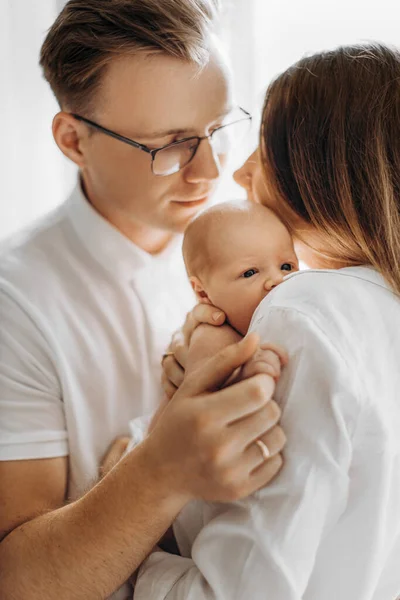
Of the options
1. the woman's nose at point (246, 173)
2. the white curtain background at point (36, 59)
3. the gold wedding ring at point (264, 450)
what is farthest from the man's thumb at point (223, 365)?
the white curtain background at point (36, 59)

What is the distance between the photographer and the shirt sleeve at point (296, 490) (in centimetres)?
104

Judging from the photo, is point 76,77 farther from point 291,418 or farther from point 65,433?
point 291,418

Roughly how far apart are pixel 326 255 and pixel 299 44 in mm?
1571

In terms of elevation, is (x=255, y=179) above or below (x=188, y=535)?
above

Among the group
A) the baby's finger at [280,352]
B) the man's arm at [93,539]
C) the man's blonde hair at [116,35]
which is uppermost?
the man's blonde hair at [116,35]

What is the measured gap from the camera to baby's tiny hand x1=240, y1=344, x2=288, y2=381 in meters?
1.06

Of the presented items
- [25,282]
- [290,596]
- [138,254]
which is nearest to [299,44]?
[138,254]

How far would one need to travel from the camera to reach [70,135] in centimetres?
195

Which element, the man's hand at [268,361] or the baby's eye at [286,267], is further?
the baby's eye at [286,267]

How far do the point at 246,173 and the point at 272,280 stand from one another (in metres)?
0.27

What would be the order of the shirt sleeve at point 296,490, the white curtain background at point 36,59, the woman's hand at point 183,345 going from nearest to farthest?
the shirt sleeve at point 296,490 < the woman's hand at point 183,345 < the white curtain background at point 36,59

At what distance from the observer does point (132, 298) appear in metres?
1.89

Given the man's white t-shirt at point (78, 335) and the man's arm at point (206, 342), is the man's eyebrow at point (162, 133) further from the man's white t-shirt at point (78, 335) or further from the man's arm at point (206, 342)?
the man's arm at point (206, 342)

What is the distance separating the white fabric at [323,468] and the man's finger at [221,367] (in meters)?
0.05
